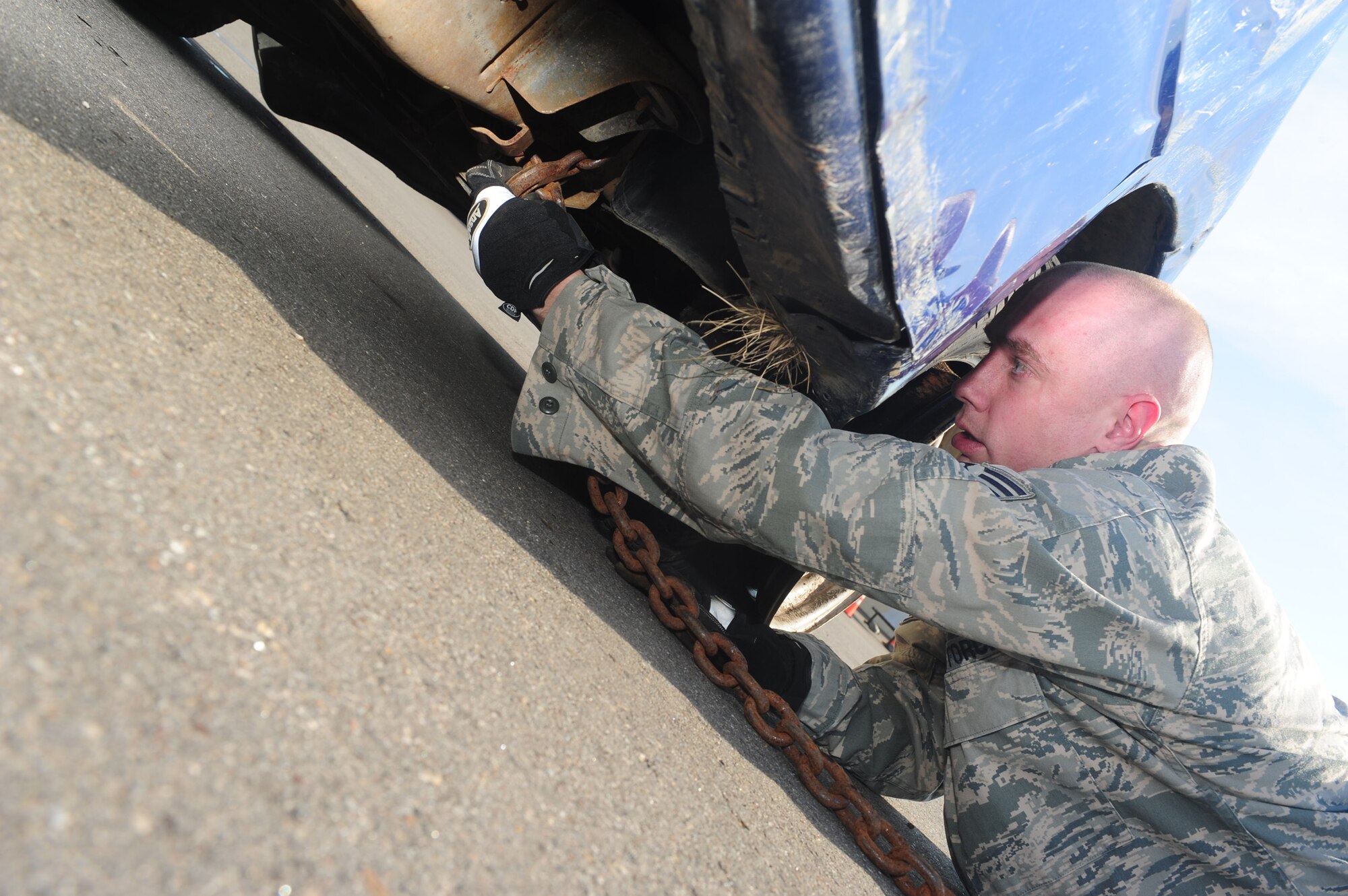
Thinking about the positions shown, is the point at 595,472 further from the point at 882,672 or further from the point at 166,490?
the point at 166,490

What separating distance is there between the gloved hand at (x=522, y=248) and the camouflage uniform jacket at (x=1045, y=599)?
0.07m

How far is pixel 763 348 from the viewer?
1.52 meters

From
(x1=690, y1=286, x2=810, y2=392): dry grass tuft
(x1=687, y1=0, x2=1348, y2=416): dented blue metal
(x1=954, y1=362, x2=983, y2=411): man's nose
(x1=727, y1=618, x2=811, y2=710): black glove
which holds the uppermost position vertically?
(x1=687, y1=0, x2=1348, y2=416): dented blue metal

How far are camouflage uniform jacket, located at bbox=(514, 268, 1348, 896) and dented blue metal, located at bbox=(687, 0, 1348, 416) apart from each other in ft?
0.76

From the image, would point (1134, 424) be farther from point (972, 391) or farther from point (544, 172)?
point (544, 172)

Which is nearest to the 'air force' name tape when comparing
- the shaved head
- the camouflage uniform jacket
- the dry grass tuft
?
the camouflage uniform jacket

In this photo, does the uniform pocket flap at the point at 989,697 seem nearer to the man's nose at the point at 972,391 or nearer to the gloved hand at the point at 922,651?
the gloved hand at the point at 922,651

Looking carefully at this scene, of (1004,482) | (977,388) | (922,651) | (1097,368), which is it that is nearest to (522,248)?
(1004,482)

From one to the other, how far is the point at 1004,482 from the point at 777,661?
2.18ft

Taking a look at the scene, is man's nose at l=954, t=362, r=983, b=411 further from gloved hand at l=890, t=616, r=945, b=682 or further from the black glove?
the black glove

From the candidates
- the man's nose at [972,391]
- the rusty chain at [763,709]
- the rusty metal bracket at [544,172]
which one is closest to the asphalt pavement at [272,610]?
the rusty chain at [763,709]

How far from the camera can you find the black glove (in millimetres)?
1723

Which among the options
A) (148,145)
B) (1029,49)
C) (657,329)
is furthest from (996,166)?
(148,145)

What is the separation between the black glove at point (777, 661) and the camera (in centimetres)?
172
